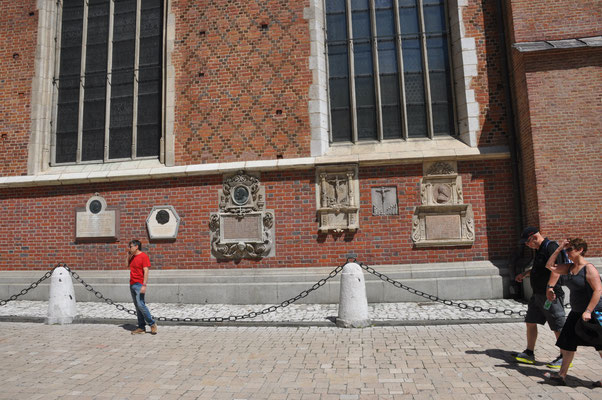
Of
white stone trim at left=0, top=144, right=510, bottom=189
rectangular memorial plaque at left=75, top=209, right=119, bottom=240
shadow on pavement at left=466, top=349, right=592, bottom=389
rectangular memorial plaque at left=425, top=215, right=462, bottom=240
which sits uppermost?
white stone trim at left=0, top=144, right=510, bottom=189

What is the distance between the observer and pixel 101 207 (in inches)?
363

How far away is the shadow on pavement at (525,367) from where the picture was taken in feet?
12.4

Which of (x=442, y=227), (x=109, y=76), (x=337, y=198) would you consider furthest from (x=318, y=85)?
(x=109, y=76)

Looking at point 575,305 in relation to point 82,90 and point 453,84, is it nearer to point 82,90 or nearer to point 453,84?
point 453,84

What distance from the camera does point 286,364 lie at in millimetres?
4480

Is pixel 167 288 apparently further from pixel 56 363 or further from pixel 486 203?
pixel 486 203

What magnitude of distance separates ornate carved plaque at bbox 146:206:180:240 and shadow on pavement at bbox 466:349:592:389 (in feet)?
21.2

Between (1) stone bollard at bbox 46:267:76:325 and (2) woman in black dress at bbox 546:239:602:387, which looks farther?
(1) stone bollard at bbox 46:267:76:325

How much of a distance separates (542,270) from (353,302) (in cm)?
268

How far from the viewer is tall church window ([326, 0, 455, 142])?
890 centimetres

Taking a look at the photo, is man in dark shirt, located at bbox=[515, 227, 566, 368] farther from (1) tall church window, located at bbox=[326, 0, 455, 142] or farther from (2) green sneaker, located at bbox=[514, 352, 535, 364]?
(1) tall church window, located at bbox=[326, 0, 455, 142]

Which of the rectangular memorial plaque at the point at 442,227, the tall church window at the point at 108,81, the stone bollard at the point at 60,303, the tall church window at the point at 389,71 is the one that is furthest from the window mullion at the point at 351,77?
the stone bollard at the point at 60,303

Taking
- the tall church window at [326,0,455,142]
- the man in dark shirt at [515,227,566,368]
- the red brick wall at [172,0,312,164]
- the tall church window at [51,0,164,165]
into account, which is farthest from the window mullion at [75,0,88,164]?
the man in dark shirt at [515,227,566,368]

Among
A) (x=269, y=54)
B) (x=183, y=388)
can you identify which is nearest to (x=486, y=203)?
(x=269, y=54)
